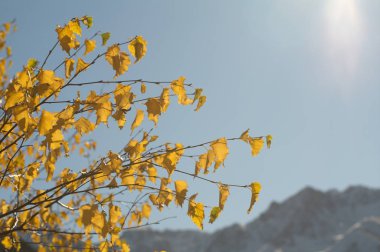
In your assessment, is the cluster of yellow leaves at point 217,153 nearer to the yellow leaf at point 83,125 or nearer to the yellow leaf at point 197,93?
the yellow leaf at point 197,93

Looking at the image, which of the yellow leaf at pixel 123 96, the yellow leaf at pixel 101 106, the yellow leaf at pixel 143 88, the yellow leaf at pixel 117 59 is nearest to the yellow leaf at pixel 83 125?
the yellow leaf at pixel 101 106

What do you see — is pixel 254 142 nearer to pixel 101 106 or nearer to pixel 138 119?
pixel 138 119

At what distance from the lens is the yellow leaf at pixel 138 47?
297cm

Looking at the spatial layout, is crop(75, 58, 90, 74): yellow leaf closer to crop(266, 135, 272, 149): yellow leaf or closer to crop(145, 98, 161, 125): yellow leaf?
crop(145, 98, 161, 125): yellow leaf

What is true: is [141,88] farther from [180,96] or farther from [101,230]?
[101,230]

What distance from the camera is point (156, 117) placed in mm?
3133

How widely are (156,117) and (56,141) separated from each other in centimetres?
77

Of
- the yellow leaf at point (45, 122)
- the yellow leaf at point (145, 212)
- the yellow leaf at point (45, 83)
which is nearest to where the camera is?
the yellow leaf at point (45, 122)

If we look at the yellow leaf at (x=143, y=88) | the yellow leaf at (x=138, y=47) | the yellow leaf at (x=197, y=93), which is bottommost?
the yellow leaf at (x=197, y=93)

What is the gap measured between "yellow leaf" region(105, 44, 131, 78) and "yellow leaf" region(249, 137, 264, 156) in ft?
3.49

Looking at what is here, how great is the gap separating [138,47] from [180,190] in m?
1.04

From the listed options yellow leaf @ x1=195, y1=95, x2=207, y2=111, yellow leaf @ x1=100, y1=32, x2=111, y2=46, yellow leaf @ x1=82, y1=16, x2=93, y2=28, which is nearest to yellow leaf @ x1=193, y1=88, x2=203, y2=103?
yellow leaf @ x1=195, y1=95, x2=207, y2=111

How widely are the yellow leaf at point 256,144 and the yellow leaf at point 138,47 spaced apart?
1.01 meters

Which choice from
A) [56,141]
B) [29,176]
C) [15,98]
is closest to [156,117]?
[56,141]
